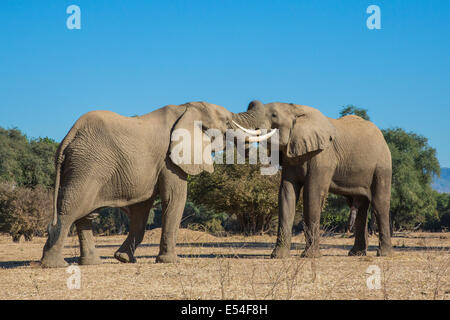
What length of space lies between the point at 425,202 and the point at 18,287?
3167 centimetres

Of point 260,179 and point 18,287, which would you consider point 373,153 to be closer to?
point 18,287

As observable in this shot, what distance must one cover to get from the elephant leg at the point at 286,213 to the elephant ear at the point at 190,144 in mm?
1901

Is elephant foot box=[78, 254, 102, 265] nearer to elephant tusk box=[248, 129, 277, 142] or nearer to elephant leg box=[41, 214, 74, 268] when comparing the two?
elephant leg box=[41, 214, 74, 268]

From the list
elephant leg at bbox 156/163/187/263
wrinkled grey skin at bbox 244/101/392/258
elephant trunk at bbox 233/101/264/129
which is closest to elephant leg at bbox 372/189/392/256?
wrinkled grey skin at bbox 244/101/392/258

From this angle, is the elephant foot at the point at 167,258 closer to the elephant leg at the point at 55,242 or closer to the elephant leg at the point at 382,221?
the elephant leg at the point at 55,242

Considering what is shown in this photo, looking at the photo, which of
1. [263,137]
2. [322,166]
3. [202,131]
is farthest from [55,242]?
[322,166]

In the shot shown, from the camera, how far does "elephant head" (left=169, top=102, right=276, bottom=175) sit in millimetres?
11172

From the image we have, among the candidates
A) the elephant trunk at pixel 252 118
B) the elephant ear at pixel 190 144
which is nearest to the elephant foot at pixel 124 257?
the elephant ear at pixel 190 144

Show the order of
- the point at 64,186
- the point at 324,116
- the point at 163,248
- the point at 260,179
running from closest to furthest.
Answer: the point at 64,186 < the point at 163,248 < the point at 324,116 < the point at 260,179

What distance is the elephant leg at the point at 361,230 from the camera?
1388 cm

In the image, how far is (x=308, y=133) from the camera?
488 inches

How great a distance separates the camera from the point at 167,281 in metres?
8.28

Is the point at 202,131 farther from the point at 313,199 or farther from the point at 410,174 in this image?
the point at 410,174
